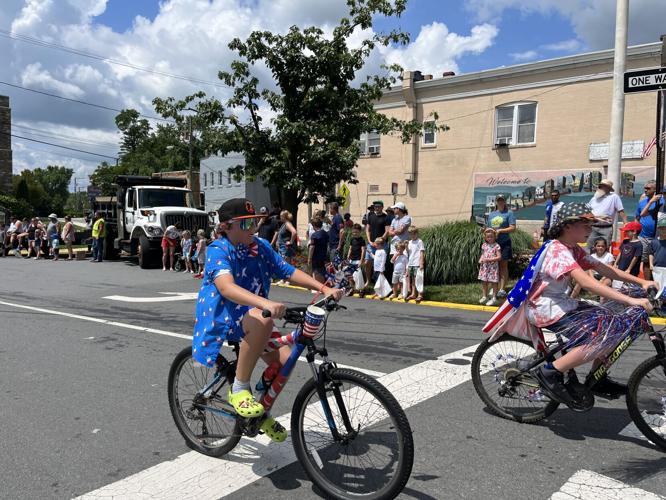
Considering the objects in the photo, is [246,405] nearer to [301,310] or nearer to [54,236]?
[301,310]

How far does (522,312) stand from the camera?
4375 mm

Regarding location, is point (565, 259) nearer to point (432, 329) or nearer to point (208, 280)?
point (208, 280)

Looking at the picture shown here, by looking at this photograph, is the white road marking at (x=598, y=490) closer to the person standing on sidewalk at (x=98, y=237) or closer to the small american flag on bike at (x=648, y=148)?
the small american flag on bike at (x=648, y=148)

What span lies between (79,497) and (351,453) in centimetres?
164

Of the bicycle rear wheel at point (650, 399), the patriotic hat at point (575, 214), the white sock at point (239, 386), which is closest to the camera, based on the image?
the white sock at point (239, 386)

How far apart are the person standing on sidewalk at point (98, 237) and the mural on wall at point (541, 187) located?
14631 mm

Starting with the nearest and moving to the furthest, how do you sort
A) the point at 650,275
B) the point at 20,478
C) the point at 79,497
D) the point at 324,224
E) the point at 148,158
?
the point at 79,497
the point at 20,478
the point at 650,275
the point at 324,224
the point at 148,158

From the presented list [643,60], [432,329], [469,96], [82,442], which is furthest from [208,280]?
[469,96]

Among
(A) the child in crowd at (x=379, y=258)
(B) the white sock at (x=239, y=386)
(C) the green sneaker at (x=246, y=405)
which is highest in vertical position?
(A) the child in crowd at (x=379, y=258)

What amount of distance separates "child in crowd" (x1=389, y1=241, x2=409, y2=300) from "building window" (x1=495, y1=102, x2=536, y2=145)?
42.0ft

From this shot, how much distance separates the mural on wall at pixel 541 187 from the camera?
1906 cm

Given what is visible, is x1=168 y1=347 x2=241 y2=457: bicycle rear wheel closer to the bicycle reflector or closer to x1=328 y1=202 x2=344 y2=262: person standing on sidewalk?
the bicycle reflector

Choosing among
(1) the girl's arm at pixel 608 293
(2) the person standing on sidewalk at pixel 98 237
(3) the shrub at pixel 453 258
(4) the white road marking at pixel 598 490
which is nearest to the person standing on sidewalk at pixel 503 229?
(3) the shrub at pixel 453 258

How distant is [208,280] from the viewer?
11.6 ft
